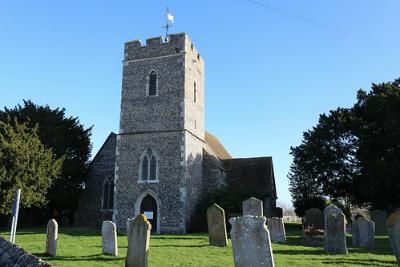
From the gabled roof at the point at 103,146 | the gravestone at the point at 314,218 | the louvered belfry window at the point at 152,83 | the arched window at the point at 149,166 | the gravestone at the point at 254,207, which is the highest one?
the louvered belfry window at the point at 152,83

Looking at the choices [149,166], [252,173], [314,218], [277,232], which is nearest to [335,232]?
[277,232]

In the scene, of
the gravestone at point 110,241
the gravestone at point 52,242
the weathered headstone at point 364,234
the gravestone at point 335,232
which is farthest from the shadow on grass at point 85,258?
the weathered headstone at point 364,234

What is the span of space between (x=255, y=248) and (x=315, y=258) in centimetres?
386

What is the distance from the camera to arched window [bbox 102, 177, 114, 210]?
2608 centimetres

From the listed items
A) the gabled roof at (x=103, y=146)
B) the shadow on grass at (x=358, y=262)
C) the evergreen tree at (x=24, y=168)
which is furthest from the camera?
the gabled roof at (x=103, y=146)

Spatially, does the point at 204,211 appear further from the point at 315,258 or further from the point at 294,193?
the point at 315,258

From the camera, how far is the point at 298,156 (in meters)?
28.1

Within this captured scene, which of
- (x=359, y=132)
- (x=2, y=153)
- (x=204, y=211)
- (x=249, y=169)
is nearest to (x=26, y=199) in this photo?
(x=2, y=153)

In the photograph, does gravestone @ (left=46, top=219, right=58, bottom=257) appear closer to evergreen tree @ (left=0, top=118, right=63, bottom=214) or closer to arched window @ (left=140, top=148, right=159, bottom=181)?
evergreen tree @ (left=0, top=118, right=63, bottom=214)

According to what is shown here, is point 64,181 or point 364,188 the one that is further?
point 64,181

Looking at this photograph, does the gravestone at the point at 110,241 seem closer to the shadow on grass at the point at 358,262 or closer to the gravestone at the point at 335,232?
the shadow on grass at the point at 358,262

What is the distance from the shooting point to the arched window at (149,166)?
23328 millimetres

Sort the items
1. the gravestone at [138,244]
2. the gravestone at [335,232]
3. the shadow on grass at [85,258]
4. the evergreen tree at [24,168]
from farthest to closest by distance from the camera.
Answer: the evergreen tree at [24,168] < the gravestone at [335,232] < the shadow on grass at [85,258] < the gravestone at [138,244]

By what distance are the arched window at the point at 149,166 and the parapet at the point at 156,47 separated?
6.13m
